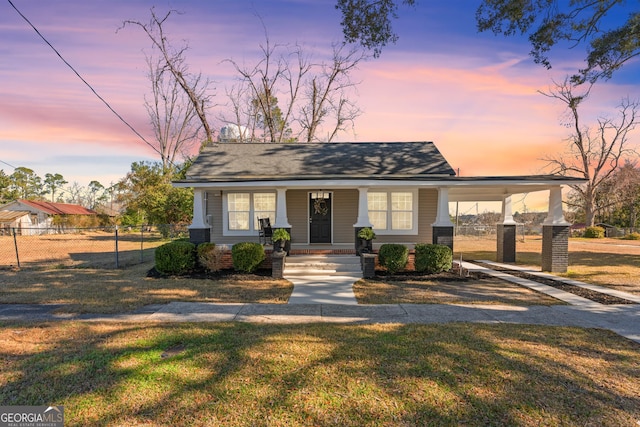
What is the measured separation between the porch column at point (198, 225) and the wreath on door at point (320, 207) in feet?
13.9

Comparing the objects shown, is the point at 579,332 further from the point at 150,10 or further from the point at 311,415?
the point at 150,10

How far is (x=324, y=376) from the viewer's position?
358 centimetres

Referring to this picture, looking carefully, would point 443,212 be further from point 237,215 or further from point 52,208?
point 52,208

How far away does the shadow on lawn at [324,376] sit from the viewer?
294 centimetres

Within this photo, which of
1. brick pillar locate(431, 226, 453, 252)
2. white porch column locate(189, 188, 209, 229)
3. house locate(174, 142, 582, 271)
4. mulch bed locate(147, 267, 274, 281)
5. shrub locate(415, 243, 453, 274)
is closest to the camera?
mulch bed locate(147, 267, 274, 281)

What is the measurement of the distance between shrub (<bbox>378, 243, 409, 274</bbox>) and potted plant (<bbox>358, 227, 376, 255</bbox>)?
59cm

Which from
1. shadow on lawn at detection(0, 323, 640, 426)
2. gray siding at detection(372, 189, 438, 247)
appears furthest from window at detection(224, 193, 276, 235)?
shadow on lawn at detection(0, 323, 640, 426)

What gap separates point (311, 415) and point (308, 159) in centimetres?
1192

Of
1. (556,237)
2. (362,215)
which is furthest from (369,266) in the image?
(556,237)

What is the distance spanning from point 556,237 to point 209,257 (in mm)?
11343

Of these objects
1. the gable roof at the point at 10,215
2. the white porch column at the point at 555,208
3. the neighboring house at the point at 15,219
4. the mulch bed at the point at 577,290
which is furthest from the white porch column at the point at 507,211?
the gable roof at the point at 10,215

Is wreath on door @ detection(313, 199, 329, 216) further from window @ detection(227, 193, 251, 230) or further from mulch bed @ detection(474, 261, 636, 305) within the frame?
mulch bed @ detection(474, 261, 636, 305)

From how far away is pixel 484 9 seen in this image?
11.0 meters

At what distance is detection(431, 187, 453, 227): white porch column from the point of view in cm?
1080
